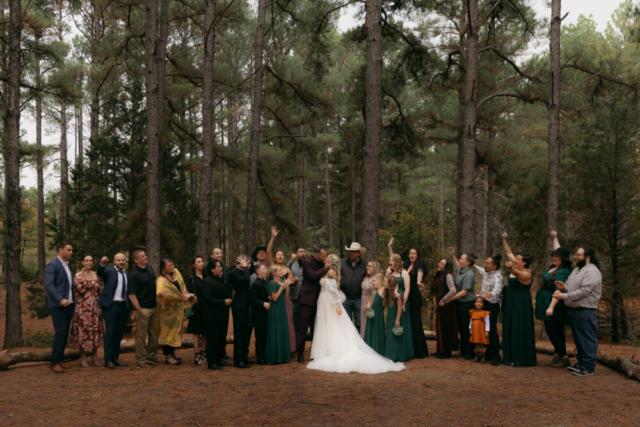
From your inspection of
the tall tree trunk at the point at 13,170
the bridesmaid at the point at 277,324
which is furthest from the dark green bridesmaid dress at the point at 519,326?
the tall tree trunk at the point at 13,170

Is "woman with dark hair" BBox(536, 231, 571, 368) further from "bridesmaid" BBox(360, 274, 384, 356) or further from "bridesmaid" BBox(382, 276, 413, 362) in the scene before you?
"bridesmaid" BBox(360, 274, 384, 356)

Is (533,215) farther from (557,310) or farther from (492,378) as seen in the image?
(492,378)

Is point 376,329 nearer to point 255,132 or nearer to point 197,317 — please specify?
point 197,317

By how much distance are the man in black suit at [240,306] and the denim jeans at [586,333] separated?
5126 millimetres

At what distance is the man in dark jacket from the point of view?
8.66m

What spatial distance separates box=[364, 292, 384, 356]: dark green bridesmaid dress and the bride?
29 centimetres

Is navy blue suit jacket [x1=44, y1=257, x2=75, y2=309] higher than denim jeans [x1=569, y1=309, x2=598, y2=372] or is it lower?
higher

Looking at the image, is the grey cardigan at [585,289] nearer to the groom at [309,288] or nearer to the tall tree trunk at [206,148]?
the groom at [309,288]

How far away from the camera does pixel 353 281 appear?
8.67 meters

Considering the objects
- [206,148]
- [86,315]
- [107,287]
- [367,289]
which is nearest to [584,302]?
[367,289]

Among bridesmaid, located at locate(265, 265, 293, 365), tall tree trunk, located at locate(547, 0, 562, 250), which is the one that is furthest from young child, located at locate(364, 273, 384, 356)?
tall tree trunk, located at locate(547, 0, 562, 250)

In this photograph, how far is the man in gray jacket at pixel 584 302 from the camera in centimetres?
676

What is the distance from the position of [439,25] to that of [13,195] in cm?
1451

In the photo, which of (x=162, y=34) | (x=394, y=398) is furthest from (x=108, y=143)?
(x=394, y=398)
